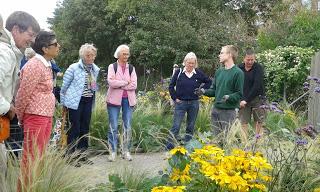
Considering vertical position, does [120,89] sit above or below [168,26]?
below

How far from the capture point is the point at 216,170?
321cm

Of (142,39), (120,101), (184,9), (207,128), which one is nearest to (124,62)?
(120,101)

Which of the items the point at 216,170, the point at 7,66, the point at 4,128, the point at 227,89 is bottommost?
the point at 216,170

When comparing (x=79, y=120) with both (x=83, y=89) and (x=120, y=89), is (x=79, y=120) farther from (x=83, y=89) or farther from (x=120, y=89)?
(x=120, y=89)

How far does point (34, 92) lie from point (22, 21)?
76 centimetres

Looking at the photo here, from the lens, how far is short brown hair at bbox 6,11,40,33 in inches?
153

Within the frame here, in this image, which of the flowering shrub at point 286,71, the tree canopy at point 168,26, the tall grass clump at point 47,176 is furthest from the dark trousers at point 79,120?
the tree canopy at point 168,26

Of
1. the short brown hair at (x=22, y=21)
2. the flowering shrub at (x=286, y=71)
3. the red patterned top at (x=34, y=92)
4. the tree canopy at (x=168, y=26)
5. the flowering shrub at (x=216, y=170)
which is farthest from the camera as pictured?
the tree canopy at (x=168, y=26)

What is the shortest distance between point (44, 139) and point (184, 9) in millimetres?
18279

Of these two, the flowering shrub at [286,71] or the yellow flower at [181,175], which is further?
the flowering shrub at [286,71]

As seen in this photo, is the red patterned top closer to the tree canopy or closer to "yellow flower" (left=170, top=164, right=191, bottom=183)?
"yellow flower" (left=170, top=164, right=191, bottom=183)

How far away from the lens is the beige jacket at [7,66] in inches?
135

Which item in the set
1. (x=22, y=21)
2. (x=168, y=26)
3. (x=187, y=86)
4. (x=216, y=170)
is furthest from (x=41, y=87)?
(x=168, y=26)

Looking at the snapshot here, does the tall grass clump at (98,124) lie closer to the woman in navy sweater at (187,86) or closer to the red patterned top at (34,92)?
the woman in navy sweater at (187,86)
